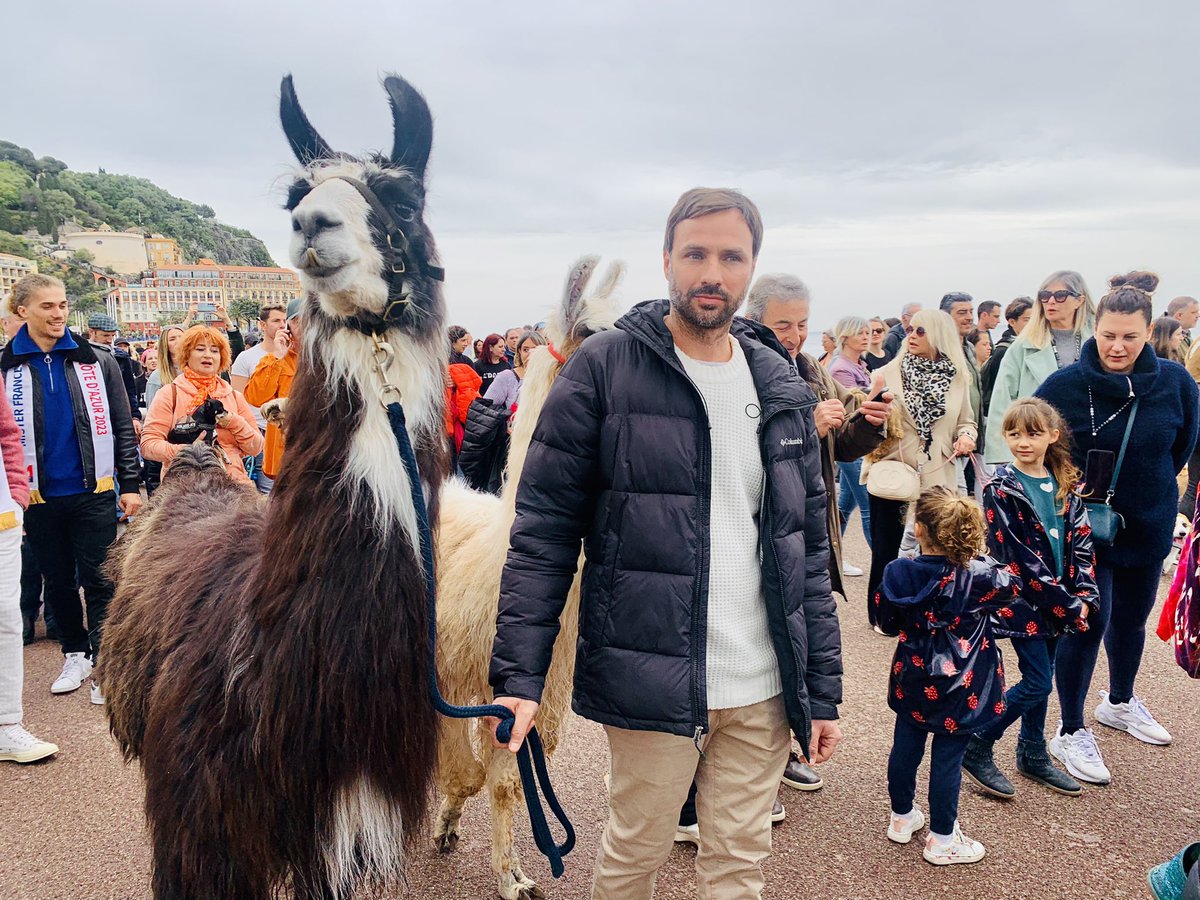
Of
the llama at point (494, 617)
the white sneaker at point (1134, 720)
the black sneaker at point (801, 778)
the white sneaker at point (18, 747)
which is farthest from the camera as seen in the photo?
the white sneaker at point (1134, 720)

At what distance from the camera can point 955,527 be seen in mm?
2547

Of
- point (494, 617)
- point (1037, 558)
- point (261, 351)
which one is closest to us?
point (494, 617)

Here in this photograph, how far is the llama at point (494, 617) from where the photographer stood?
219 centimetres

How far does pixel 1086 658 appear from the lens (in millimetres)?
3117

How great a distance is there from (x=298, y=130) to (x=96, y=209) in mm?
129552

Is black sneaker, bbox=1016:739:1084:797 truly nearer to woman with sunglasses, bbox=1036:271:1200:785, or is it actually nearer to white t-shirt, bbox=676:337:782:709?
woman with sunglasses, bbox=1036:271:1200:785

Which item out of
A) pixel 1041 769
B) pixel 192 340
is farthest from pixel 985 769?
pixel 192 340

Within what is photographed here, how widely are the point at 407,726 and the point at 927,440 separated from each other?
3949 mm

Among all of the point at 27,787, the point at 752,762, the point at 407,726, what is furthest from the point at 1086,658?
the point at 27,787

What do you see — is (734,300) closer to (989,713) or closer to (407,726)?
(407,726)

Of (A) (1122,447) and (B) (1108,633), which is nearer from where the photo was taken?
(A) (1122,447)

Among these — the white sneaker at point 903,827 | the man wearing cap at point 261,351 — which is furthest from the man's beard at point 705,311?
the man wearing cap at point 261,351

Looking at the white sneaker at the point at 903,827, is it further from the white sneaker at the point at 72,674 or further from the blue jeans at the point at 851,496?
the white sneaker at the point at 72,674

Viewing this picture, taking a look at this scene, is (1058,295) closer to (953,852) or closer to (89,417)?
(953,852)
